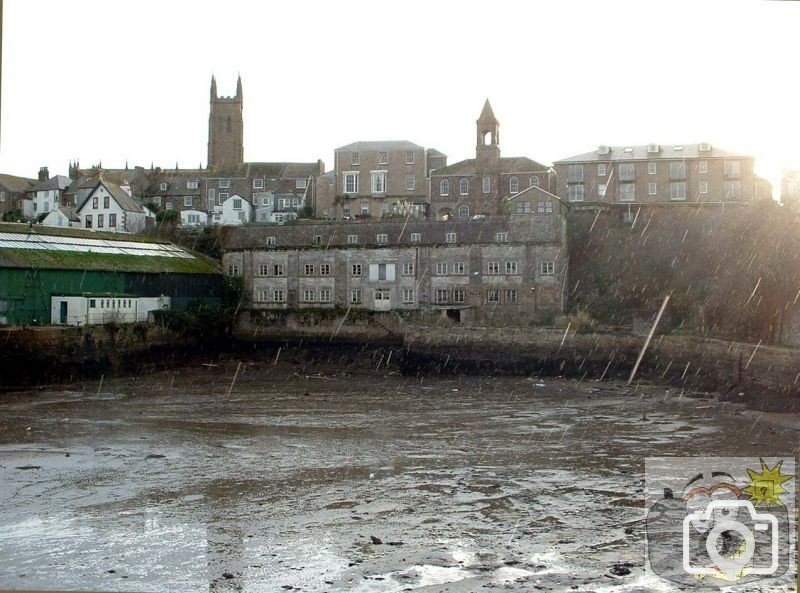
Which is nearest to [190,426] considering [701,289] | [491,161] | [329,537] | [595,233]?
[329,537]

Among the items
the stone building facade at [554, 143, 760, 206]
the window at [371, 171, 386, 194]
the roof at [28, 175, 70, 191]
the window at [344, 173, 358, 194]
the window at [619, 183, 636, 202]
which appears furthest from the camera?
the roof at [28, 175, 70, 191]

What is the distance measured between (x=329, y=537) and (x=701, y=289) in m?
22.3

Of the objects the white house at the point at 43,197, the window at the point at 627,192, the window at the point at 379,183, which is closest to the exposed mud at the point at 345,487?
the window at the point at 627,192

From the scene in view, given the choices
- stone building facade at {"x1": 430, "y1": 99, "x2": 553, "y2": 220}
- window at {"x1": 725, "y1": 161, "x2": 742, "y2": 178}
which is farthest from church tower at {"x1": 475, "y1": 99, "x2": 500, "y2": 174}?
window at {"x1": 725, "y1": 161, "x2": 742, "y2": 178}

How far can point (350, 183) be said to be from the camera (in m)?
38.9

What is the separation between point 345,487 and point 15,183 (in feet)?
142

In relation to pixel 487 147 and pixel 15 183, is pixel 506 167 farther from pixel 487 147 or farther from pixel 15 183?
pixel 15 183

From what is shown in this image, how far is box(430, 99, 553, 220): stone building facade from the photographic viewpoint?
35.8m

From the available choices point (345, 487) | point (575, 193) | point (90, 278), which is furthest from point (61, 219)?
point (345, 487)

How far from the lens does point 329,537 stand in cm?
760

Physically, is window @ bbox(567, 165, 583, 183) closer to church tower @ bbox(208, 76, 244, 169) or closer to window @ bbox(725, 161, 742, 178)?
window @ bbox(725, 161, 742, 178)

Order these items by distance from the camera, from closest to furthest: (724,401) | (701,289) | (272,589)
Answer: (272,589) < (724,401) < (701,289)

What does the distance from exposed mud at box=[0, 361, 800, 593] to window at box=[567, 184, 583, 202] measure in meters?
17.7

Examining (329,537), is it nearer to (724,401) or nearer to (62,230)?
(724,401)
